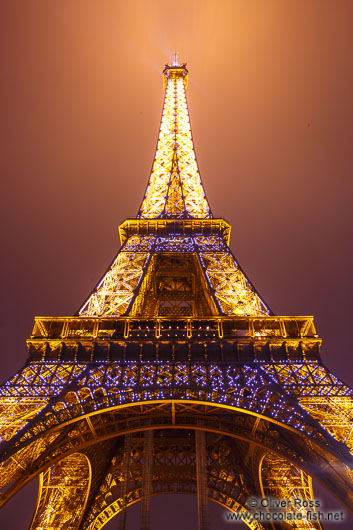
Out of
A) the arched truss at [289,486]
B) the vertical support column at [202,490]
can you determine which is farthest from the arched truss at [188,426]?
the arched truss at [289,486]

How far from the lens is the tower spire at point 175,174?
22.0m

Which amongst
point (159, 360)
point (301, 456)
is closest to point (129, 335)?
point (159, 360)

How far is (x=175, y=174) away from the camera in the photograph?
24.7 metres

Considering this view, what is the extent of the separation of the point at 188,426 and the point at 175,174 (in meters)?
15.7

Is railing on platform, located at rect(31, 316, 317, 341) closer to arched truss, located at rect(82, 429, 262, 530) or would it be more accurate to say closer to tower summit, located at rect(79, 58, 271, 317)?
tower summit, located at rect(79, 58, 271, 317)

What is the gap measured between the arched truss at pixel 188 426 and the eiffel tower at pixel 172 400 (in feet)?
0.14

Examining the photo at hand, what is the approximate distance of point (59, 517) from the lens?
53.8ft

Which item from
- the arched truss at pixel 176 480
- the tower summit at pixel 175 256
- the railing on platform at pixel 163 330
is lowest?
the arched truss at pixel 176 480

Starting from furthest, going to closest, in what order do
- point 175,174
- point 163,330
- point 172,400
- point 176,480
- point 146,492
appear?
point 175,174 < point 176,480 < point 163,330 < point 146,492 < point 172,400

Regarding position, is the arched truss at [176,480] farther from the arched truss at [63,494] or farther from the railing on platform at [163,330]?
the railing on platform at [163,330]

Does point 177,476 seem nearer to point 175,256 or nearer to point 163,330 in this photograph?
point 163,330

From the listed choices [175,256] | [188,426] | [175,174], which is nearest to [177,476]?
[188,426]

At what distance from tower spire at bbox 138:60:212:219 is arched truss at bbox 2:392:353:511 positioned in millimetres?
10778

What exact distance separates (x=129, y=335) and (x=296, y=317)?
5.50 meters
